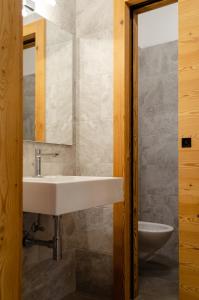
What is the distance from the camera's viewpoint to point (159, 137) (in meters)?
3.02

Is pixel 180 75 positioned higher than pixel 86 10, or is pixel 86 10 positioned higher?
pixel 86 10

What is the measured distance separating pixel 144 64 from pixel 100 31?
1058mm

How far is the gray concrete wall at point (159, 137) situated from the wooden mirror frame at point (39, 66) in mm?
1388

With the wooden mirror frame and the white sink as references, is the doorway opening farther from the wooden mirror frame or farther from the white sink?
the white sink

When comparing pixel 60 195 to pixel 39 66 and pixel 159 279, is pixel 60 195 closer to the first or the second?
pixel 39 66

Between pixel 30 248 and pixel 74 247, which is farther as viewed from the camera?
pixel 74 247

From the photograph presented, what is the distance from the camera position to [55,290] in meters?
2.08

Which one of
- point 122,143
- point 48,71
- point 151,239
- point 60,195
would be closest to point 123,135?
point 122,143

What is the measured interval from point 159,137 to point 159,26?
120cm

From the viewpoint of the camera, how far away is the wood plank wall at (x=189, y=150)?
5.87 ft

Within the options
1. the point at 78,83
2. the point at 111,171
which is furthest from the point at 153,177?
the point at 78,83

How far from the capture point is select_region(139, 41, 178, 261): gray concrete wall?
9.60 ft

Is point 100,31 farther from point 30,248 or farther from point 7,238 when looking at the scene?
point 7,238

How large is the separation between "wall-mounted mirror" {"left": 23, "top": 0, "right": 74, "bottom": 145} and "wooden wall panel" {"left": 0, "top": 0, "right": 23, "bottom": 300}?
1.16 meters
